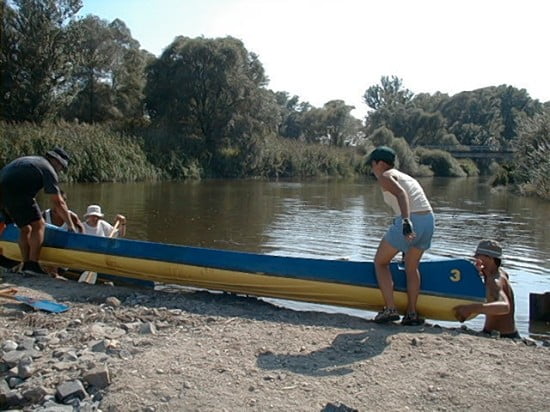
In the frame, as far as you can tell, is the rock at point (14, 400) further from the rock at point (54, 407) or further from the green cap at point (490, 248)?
the green cap at point (490, 248)

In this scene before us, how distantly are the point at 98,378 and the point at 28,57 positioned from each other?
132 feet

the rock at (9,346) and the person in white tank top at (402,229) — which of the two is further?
the person in white tank top at (402,229)

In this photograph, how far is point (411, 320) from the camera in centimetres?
636

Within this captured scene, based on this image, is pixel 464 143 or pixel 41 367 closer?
pixel 41 367

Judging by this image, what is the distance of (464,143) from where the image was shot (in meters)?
101

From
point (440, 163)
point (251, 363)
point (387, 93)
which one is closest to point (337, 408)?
point (251, 363)

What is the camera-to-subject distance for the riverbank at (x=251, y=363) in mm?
4250

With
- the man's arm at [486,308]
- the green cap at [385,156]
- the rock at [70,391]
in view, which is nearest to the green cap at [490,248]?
the man's arm at [486,308]

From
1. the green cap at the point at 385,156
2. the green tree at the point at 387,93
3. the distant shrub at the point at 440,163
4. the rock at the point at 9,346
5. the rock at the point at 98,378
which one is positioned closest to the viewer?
the rock at the point at 98,378

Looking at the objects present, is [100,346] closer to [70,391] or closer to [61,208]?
[70,391]

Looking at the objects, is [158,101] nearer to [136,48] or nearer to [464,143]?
[136,48]

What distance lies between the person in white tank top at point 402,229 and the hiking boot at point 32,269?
4.75 metres

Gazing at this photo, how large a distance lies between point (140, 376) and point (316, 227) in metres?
13.2

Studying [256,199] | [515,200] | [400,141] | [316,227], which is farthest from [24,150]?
[400,141]
